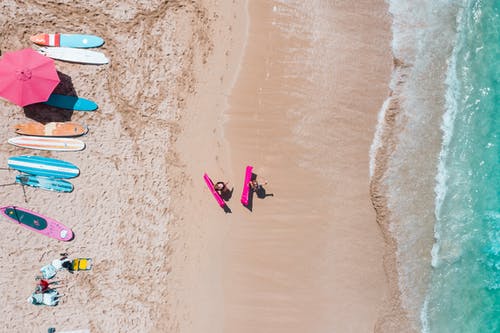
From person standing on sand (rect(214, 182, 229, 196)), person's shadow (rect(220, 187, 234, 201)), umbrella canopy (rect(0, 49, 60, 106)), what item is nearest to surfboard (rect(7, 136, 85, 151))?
umbrella canopy (rect(0, 49, 60, 106))

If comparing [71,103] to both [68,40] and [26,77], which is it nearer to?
[26,77]

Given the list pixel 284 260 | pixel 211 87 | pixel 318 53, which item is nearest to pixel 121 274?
pixel 284 260

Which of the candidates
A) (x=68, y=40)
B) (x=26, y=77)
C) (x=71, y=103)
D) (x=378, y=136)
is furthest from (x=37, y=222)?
(x=378, y=136)

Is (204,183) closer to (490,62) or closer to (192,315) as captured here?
(192,315)

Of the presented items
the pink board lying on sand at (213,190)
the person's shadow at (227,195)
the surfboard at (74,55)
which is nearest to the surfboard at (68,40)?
the surfboard at (74,55)

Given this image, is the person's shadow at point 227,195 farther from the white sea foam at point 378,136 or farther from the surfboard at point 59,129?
the surfboard at point 59,129
